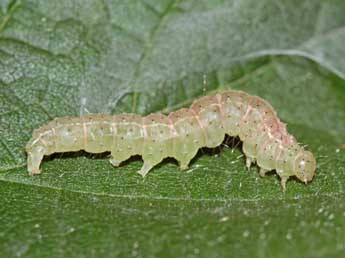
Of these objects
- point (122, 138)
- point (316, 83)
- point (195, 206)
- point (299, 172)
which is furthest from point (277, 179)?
point (316, 83)

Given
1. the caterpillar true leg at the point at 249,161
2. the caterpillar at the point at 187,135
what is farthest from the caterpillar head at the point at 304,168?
the caterpillar true leg at the point at 249,161

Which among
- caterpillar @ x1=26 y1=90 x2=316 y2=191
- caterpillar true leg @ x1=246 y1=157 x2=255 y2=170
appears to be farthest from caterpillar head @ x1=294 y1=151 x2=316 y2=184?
caterpillar true leg @ x1=246 y1=157 x2=255 y2=170

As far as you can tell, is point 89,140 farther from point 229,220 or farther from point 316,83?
point 316,83

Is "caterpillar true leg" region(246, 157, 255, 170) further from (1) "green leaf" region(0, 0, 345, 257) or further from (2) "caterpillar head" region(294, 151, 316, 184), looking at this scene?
(2) "caterpillar head" region(294, 151, 316, 184)

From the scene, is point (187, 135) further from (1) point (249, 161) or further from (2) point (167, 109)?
(2) point (167, 109)

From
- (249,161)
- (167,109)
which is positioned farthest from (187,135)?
(167,109)

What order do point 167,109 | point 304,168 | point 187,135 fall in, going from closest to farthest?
point 304,168 < point 187,135 < point 167,109
